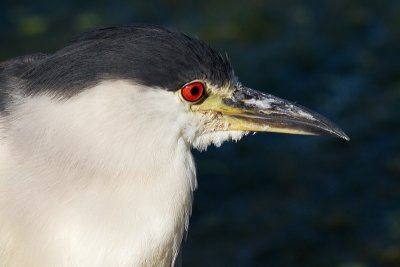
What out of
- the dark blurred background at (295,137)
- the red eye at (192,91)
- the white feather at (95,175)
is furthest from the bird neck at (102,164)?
the dark blurred background at (295,137)

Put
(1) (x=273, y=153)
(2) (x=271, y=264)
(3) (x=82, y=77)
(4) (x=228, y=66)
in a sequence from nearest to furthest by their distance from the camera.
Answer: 1. (3) (x=82, y=77)
2. (4) (x=228, y=66)
3. (2) (x=271, y=264)
4. (1) (x=273, y=153)

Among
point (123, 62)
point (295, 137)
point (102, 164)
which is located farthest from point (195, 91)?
point (295, 137)

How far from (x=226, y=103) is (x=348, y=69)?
4.37 meters

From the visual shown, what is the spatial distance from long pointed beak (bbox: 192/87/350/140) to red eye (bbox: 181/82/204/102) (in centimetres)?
33

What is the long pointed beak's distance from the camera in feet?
15.2

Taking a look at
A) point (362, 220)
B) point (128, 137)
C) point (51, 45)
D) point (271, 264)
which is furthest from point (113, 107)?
point (51, 45)

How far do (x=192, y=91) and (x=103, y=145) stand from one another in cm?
47

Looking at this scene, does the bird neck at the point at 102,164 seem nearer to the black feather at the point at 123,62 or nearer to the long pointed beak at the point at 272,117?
the black feather at the point at 123,62

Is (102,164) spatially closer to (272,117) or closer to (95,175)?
(95,175)

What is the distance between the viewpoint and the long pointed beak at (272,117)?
4.62 m

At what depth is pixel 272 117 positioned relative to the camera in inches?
184

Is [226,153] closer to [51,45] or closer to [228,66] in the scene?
[51,45]

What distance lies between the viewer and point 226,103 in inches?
179

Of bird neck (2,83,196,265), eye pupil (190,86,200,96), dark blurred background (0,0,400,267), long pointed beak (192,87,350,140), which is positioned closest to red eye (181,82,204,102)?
eye pupil (190,86,200,96)
